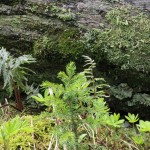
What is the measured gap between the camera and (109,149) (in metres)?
2.02

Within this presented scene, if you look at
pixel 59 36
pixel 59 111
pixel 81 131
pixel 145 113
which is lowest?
pixel 145 113

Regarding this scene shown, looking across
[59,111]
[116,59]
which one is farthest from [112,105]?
[59,111]

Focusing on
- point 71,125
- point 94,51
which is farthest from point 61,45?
point 71,125

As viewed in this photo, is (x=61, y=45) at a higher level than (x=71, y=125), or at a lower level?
higher

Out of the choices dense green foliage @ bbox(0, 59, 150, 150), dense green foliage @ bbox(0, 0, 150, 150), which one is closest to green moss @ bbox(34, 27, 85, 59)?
dense green foliage @ bbox(0, 0, 150, 150)

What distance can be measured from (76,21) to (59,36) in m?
0.34

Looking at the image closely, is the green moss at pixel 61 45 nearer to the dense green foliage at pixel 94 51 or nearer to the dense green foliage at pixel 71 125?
the dense green foliage at pixel 94 51

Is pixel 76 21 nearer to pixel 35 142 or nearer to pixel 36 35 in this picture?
pixel 36 35

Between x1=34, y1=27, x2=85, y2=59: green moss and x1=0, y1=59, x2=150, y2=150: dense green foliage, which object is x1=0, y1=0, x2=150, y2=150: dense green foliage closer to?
x1=34, y1=27, x2=85, y2=59: green moss

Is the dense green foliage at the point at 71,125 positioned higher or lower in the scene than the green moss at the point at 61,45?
lower

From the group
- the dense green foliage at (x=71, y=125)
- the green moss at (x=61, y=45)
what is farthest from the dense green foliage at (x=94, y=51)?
the dense green foliage at (x=71, y=125)

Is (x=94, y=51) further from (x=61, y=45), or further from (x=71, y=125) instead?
(x=71, y=125)

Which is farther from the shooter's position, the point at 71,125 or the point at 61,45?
the point at 61,45

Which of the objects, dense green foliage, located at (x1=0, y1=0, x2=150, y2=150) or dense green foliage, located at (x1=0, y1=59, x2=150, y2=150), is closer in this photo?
dense green foliage, located at (x1=0, y1=59, x2=150, y2=150)
